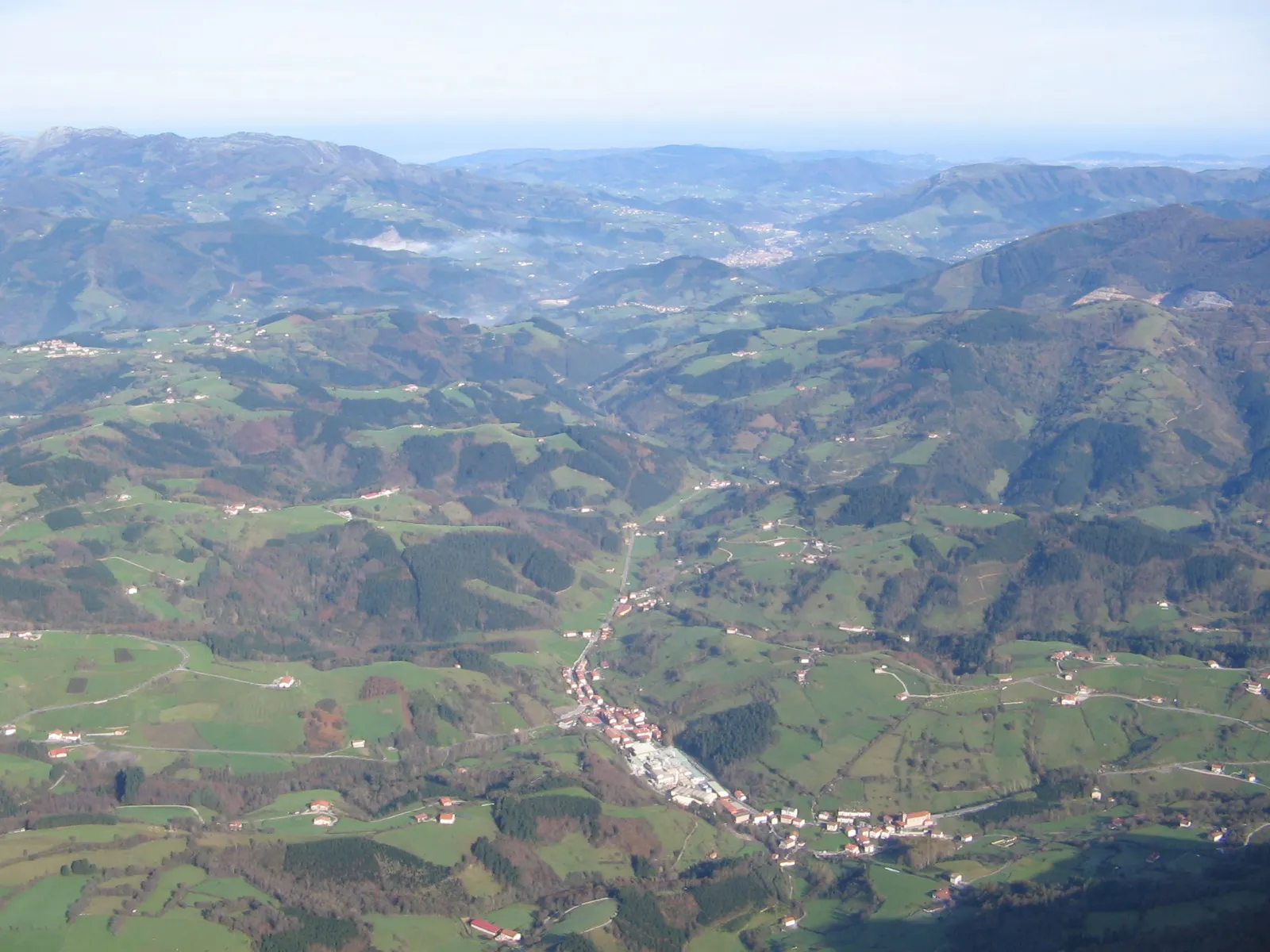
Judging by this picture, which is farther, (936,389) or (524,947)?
(936,389)

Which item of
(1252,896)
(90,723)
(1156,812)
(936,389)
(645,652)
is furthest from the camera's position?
(936,389)

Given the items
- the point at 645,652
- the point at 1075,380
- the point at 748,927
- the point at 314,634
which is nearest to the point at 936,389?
the point at 1075,380

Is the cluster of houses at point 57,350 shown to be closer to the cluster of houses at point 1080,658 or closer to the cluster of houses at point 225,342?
the cluster of houses at point 225,342

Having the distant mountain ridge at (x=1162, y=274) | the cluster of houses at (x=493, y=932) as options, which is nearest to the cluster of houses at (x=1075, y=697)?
the cluster of houses at (x=493, y=932)

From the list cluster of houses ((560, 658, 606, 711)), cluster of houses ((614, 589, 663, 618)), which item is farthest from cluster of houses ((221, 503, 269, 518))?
cluster of houses ((560, 658, 606, 711))

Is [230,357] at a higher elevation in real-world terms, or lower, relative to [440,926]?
higher

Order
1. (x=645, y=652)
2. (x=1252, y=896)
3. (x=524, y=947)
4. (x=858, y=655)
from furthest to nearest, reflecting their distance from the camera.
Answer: (x=645, y=652)
(x=858, y=655)
(x=524, y=947)
(x=1252, y=896)

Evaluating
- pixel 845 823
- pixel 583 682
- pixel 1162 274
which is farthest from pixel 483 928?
pixel 1162 274

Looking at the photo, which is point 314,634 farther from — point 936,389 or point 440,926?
point 936,389
